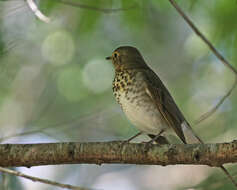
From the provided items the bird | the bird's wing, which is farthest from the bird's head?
the bird's wing

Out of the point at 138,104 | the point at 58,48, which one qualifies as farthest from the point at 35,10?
the point at 58,48

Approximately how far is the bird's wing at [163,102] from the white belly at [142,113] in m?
0.08

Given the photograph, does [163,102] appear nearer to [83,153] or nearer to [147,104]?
[147,104]

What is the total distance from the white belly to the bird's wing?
84mm

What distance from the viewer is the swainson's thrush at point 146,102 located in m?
4.95

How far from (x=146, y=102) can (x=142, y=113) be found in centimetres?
14

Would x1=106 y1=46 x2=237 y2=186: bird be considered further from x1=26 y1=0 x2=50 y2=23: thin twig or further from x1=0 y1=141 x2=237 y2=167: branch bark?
x1=26 y1=0 x2=50 y2=23: thin twig

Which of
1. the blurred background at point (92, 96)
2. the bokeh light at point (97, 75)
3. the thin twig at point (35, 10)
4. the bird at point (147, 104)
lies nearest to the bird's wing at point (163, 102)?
the bird at point (147, 104)

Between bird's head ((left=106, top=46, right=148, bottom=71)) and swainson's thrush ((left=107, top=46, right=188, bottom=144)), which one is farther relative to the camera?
bird's head ((left=106, top=46, right=148, bottom=71))

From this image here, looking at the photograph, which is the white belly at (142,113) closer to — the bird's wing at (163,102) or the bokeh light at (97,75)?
the bird's wing at (163,102)

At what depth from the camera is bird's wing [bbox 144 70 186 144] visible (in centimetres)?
491

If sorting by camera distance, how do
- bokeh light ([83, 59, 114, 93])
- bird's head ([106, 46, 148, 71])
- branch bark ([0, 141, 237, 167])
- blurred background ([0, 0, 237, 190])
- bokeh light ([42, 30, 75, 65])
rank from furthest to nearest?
bokeh light ([83, 59, 114, 93]) → bokeh light ([42, 30, 75, 65]) → blurred background ([0, 0, 237, 190]) → bird's head ([106, 46, 148, 71]) → branch bark ([0, 141, 237, 167])

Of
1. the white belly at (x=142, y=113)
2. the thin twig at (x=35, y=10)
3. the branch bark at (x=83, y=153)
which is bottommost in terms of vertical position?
the white belly at (x=142, y=113)

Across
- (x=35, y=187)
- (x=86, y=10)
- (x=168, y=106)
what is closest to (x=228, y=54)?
(x=168, y=106)
